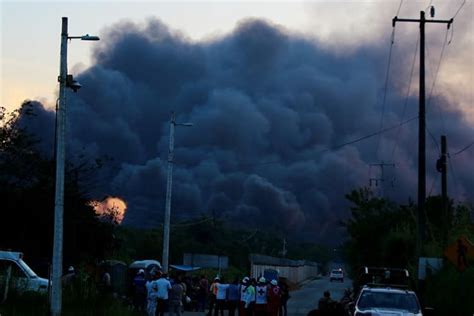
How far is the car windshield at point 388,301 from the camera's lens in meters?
22.8

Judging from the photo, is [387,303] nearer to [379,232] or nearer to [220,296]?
[220,296]

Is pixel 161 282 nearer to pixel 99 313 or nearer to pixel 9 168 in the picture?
pixel 99 313

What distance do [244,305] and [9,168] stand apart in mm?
17779

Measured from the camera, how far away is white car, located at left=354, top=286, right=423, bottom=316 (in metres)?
22.4

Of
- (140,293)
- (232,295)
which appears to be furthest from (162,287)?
(232,295)

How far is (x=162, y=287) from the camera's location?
1147 inches

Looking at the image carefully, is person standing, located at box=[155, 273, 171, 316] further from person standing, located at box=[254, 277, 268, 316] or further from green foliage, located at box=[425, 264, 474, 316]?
green foliage, located at box=[425, 264, 474, 316]

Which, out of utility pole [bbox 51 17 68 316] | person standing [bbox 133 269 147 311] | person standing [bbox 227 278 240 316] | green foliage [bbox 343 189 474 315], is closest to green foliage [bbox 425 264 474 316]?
green foliage [bbox 343 189 474 315]

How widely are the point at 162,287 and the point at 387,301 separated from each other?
8924 millimetres

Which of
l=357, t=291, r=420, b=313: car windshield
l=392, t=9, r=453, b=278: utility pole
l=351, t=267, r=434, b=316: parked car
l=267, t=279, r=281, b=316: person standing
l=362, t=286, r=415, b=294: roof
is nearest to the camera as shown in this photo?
l=351, t=267, r=434, b=316: parked car

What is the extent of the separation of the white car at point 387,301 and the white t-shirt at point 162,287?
312 inches

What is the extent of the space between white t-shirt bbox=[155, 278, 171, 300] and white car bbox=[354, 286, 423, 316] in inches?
312

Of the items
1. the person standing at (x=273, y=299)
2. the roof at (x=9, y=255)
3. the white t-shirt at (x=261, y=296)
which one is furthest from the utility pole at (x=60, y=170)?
the person standing at (x=273, y=299)

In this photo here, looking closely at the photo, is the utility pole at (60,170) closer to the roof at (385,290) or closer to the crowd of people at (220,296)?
the crowd of people at (220,296)
